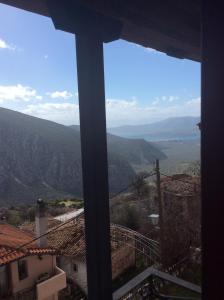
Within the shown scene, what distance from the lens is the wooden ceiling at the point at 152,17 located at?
4.42ft

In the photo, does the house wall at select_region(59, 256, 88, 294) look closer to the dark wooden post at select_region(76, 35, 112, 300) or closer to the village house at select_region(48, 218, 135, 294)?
the village house at select_region(48, 218, 135, 294)

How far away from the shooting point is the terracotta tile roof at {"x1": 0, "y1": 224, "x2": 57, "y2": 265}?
344 inches

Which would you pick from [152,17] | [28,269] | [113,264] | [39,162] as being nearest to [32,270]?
[28,269]

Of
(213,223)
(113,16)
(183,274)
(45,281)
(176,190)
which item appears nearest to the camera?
(213,223)

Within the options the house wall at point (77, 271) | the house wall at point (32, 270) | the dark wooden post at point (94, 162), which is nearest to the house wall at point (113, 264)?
the house wall at point (77, 271)

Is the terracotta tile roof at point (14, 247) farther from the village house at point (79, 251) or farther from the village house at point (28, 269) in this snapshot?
the village house at point (79, 251)

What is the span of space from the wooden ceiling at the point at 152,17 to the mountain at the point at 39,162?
91.7 feet

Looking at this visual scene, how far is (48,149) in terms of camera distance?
113 ft

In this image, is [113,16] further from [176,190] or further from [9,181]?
[9,181]

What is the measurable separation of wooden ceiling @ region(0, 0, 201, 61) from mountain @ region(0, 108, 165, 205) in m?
28.0

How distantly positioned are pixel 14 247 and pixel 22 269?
826 mm

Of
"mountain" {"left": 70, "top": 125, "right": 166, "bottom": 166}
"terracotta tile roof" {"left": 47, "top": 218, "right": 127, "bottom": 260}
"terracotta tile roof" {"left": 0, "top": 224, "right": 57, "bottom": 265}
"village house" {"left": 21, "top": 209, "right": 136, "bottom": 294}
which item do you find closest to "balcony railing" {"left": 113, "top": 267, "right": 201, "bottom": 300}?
"terracotta tile roof" {"left": 0, "top": 224, "right": 57, "bottom": 265}

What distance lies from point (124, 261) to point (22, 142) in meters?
23.8

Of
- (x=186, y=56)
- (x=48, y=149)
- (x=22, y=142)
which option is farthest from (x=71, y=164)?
(x=186, y=56)
